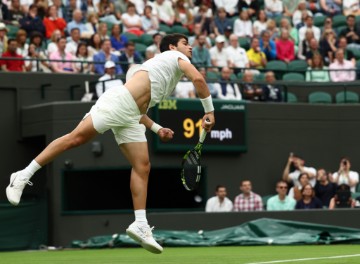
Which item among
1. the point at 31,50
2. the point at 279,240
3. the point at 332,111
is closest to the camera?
the point at 279,240

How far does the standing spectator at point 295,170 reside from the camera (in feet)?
68.5

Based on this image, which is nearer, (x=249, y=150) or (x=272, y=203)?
(x=272, y=203)

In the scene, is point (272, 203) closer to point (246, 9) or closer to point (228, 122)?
point (228, 122)

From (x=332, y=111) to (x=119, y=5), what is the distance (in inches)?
221

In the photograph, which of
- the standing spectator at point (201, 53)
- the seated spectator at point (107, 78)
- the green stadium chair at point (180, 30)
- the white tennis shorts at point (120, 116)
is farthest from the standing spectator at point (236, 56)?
the white tennis shorts at point (120, 116)

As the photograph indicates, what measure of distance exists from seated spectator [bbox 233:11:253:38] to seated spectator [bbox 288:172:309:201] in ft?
19.7

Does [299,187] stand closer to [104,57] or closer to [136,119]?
[104,57]

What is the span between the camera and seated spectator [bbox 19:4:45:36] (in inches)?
866

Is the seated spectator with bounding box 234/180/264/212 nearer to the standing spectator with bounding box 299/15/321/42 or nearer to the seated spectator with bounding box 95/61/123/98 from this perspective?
the seated spectator with bounding box 95/61/123/98

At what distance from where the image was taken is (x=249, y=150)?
862 inches

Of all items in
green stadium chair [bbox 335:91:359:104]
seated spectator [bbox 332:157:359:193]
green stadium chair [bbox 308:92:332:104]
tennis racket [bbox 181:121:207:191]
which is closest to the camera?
tennis racket [bbox 181:121:207:191]

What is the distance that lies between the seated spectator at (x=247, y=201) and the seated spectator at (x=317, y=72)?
4.54 meters

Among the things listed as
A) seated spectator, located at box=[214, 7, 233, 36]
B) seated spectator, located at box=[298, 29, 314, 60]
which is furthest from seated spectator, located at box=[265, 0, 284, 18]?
seated spectator, located at box=[298, 29, 314, 60]

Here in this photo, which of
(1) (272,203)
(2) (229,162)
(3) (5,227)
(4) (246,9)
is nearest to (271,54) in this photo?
(4) (246,9)
